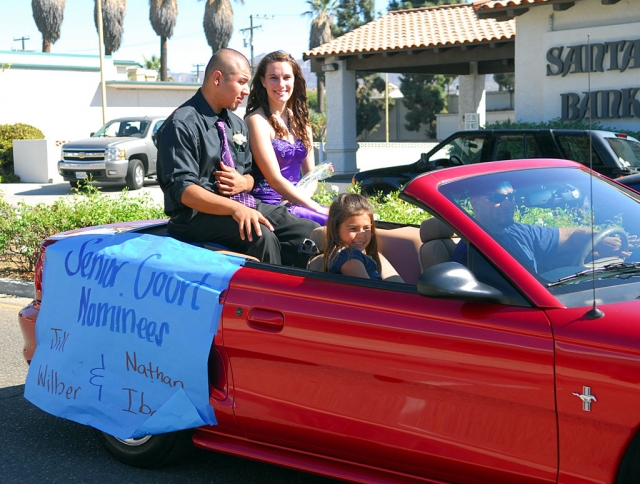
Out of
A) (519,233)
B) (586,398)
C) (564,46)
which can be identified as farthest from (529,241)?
(564,46)

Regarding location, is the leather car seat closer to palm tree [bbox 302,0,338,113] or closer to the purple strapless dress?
the purple strapless dress

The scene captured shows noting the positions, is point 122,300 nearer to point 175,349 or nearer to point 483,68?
point 175,349

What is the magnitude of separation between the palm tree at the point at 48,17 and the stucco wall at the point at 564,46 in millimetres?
39624

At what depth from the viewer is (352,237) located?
12.9 ft

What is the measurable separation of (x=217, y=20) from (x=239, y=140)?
52.2m

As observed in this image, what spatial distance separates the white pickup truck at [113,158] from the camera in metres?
21.4

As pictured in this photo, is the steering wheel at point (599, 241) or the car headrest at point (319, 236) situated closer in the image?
the steering wheel at point (599, 241)

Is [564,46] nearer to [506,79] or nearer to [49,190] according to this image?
[49,190]

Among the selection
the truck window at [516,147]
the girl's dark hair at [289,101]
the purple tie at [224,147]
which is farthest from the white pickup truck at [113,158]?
the purple tie at [224,147]

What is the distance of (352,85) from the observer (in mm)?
24453

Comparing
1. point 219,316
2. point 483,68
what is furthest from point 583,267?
point 483,68

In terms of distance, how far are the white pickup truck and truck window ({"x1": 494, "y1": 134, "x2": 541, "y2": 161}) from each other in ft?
39.0

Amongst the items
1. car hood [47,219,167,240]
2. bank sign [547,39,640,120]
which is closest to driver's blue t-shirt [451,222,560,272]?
car hood [47,219,167,240]

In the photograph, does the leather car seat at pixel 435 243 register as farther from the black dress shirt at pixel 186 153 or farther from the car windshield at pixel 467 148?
the car windshield at pixel 467 148
